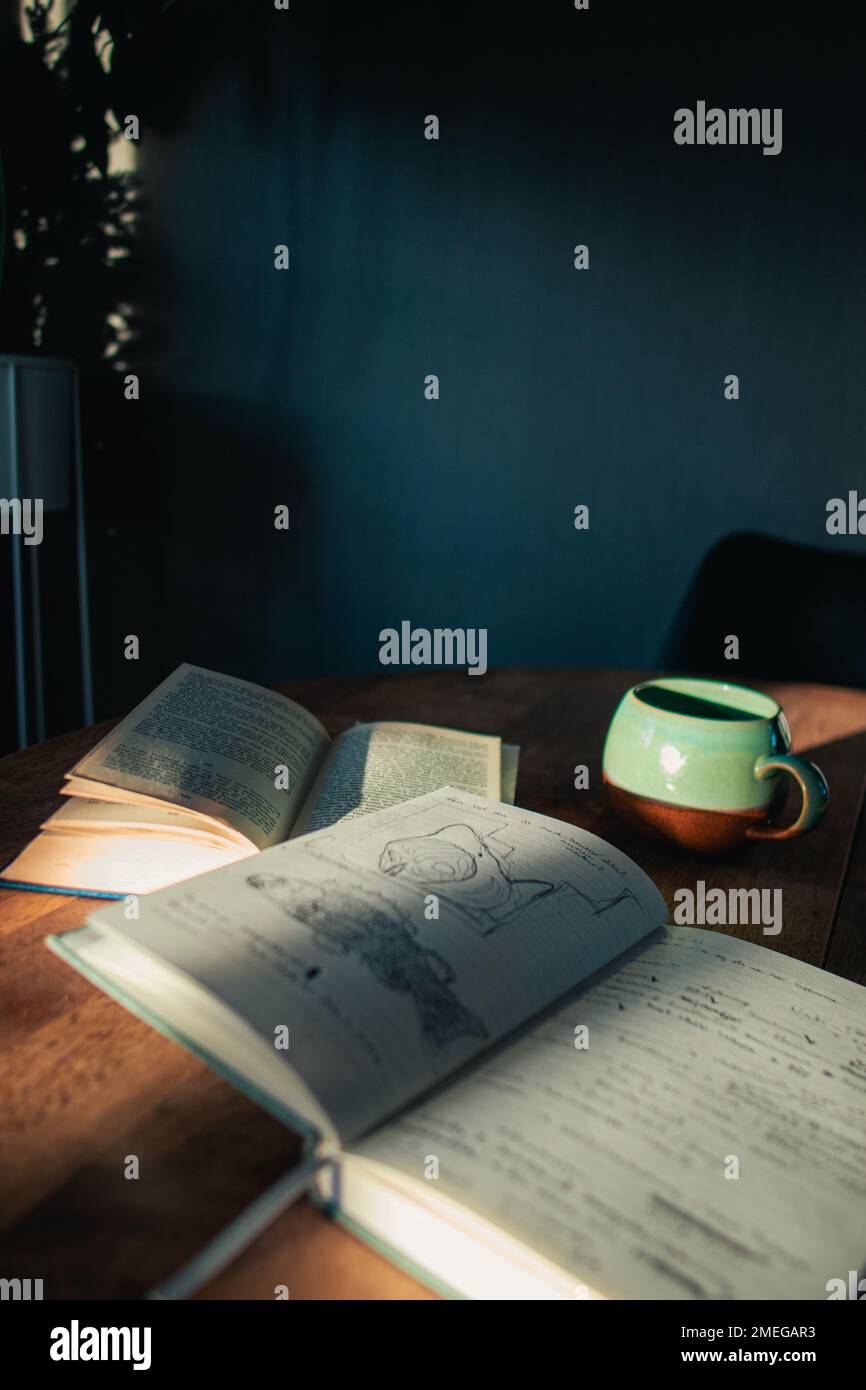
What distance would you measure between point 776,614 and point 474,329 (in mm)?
881

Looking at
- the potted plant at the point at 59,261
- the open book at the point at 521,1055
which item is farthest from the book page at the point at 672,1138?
the potted plant at the point at 59,261

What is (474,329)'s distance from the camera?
1.91 metres

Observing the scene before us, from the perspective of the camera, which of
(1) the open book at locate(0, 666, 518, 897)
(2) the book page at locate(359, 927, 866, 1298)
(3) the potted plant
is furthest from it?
(3) the potted plant

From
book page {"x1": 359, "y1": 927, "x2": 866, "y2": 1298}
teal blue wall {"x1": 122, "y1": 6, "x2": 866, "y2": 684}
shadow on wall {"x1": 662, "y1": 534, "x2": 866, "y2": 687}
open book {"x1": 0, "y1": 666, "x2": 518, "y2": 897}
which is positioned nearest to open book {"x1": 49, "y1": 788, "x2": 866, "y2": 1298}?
book page {"x1": 359, "y1": 927, "x2": 866, "y2": 1298}

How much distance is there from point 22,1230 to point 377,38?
210cm

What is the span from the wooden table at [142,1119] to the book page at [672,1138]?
4cm

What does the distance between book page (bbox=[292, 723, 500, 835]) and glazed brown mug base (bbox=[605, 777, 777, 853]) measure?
0.11m

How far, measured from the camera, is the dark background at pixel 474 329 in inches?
68.6

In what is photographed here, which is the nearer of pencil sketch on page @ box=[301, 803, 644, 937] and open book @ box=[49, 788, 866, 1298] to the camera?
open book @ box=[49, 788, 866, 1298]

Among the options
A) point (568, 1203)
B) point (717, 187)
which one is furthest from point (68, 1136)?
point (717, 187)

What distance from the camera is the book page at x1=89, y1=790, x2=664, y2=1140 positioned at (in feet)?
1.19

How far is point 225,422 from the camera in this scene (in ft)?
6.78

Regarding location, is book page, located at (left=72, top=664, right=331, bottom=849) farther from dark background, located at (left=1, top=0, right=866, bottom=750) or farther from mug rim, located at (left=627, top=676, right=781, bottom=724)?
dark background, located at (left=1, top=0, right=866, bottom=750)

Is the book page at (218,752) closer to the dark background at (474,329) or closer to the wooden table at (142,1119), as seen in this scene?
the wooden table at (142,1119)
